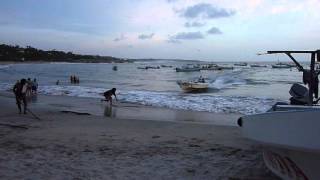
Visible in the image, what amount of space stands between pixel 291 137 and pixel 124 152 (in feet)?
17.4

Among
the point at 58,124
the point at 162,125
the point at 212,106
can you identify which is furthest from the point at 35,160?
the point at 212,106

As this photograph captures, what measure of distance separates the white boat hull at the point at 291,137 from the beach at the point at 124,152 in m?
1.47

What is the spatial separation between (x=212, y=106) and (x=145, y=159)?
1634 centimetres

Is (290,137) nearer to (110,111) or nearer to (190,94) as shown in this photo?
(110,111)

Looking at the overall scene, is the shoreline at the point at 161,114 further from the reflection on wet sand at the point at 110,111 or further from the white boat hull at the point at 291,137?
the white boat hull at the point at 291,137

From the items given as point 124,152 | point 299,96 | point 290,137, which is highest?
point 299,96

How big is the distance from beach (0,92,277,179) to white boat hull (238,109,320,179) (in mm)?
1471

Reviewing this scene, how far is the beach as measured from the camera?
881 centimetres

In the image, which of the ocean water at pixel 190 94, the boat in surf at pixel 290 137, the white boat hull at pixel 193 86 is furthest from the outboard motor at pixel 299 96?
the white boat hull at pixel 193 86

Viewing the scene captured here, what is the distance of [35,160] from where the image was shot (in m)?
9.56

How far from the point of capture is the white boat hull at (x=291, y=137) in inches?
232

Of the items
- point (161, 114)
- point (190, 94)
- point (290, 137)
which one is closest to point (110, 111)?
point (161, 114)

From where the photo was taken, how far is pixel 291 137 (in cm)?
617

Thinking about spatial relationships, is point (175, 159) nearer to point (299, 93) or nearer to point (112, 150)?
point (112, 150)
